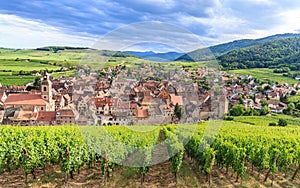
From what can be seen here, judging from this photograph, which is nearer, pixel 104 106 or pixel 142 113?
pixel 142 113

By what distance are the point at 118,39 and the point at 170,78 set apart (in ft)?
187

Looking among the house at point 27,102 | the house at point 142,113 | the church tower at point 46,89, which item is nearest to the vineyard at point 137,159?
the house at point 142,113

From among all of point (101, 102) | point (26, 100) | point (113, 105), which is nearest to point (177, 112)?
point (113, 105)

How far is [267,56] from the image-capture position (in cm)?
15350

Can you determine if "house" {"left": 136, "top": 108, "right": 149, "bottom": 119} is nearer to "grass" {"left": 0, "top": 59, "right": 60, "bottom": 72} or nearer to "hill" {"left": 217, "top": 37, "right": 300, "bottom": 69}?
"grass" {"left": 0, "top": 59, "right": 60, "bottom": 72}

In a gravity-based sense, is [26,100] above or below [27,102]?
above

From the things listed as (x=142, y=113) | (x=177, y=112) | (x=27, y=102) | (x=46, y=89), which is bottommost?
(x=177, y=112)

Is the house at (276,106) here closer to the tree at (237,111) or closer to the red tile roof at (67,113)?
the tree at (237,111)

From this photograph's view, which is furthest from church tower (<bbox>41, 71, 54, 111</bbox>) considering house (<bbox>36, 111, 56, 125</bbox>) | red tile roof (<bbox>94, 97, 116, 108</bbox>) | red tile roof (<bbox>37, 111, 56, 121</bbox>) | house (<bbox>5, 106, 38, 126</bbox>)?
red tile roof (<bbox>94, 97, 116, 108</bbox>)

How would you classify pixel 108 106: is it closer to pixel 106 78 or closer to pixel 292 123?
pixel 106 78

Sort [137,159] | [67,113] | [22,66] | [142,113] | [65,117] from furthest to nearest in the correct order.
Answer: [22,66] → [67,113] → [65,117] → [142,113] → [137,159]

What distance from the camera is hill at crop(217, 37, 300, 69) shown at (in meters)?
137

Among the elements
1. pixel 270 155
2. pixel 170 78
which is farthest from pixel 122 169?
pixel 170 78

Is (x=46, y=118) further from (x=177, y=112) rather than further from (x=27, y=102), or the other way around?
(x=177, y=112)
